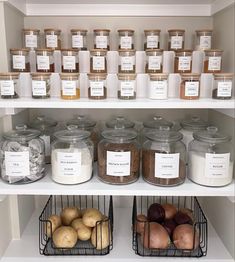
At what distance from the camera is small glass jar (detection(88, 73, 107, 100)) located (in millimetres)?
962

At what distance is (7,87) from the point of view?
95 centimetres

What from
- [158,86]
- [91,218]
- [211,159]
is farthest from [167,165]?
[91,218]

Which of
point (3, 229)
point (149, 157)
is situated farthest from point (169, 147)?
point (3, 229)

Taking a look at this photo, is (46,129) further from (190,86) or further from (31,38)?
(190,86)

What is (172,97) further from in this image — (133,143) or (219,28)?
(219,28)

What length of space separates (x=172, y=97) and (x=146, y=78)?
0.36 ft

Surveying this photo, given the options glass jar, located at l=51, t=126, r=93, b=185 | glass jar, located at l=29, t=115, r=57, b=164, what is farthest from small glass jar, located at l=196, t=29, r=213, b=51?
glass jar, located at l=29, t=115, r=57, b=164

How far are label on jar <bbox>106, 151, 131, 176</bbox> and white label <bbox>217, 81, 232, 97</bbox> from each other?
1.14 feet

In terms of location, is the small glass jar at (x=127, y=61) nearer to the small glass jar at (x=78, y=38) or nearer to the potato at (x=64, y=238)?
the small glass jar at (x=78, y=38)

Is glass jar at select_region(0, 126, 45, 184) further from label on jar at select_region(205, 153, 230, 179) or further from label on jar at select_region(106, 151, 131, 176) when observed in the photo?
label on jar at select_region(205, 153, 230, 179)

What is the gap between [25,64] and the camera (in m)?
1.03

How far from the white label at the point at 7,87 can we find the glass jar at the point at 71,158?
0.66 ft

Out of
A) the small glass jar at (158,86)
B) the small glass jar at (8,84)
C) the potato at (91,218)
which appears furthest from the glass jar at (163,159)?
the small glass jar at (8,84)

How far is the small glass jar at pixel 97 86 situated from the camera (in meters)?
0.96
